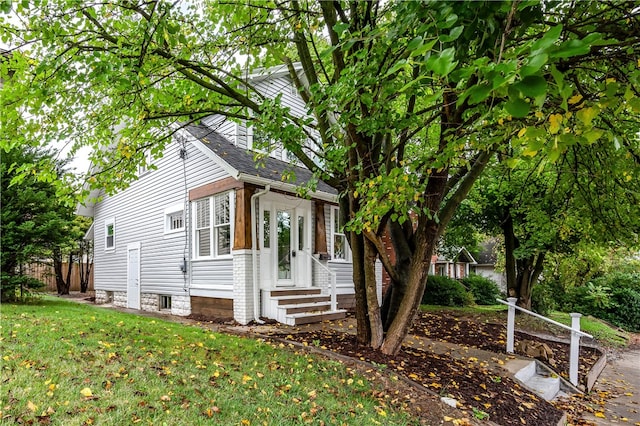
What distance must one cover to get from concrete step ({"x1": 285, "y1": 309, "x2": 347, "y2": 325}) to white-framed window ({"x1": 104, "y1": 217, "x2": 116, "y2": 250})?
9055mm

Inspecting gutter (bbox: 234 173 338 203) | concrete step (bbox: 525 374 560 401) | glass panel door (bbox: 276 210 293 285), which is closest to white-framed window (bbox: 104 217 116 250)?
glass panel door (bbox: 276 210 293 285)

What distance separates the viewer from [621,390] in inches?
276

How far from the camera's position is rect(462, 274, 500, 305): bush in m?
18.8

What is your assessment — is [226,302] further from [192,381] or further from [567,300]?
[567,300]

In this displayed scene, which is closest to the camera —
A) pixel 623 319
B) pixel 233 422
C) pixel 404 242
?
pixel 233 422

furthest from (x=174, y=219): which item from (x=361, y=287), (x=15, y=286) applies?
(x=361, y=287)

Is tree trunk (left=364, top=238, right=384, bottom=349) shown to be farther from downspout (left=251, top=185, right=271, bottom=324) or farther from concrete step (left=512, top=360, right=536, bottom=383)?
downspout (left=251, top=185, right=271, bottom=324)

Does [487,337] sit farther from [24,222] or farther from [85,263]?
[85,263]

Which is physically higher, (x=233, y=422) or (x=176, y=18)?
(x=176, y=18)

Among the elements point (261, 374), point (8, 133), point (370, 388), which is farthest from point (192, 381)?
point (8, 133)

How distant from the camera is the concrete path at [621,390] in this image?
215 inches

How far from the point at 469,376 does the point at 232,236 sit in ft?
19.4

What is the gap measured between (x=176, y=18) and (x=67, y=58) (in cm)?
148

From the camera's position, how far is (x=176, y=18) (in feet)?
17.1
